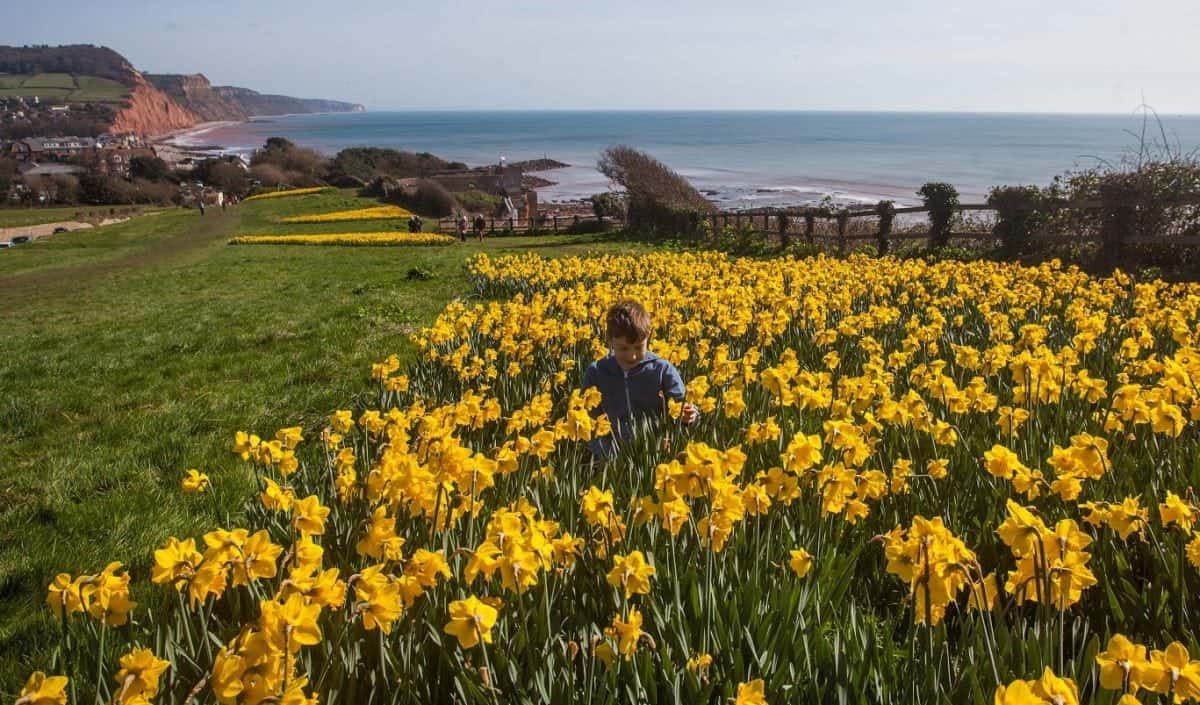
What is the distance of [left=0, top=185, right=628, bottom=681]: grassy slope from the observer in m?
4.00

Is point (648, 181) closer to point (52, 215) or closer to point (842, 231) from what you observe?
point (842, 231)

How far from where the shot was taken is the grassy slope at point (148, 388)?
13.1 feet

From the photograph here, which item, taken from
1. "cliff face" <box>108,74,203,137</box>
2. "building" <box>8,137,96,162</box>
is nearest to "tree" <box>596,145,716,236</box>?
"building" <box>8,137,96,162</box>

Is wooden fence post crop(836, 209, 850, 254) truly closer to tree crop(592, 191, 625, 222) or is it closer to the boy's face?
the boy's face

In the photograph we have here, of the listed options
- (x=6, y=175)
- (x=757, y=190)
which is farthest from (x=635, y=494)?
(x=6, y=175)

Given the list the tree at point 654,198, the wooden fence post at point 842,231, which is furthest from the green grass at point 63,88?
the wooden fence post at point 842,231

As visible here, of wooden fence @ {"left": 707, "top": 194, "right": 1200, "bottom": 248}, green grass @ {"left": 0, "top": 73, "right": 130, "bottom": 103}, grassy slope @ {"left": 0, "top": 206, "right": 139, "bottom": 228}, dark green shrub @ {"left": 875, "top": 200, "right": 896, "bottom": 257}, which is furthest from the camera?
green grass @ {"left": 0, "top": 73, "right": 130, "bottom": 103}

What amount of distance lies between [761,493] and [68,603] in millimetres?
2034

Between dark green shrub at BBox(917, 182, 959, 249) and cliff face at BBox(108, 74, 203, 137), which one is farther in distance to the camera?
cliff face at BBox(108, 74, 203, 137)

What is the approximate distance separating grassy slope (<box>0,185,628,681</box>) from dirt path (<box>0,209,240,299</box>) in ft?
0.64

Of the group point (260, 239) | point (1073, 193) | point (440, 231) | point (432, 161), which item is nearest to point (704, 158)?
point (432, 161)

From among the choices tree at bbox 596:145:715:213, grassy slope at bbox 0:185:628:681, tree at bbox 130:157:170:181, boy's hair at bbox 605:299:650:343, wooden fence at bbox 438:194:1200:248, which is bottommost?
grassy slope at bbox 0:185:628:681

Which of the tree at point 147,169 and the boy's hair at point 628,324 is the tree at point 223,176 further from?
the boy's hair at point 628,324

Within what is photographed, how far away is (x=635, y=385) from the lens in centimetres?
472
